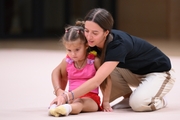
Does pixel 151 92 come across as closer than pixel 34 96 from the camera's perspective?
Yes

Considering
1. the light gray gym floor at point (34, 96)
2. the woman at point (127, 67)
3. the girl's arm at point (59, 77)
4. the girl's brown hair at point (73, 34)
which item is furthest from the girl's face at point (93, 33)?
the light gray gym floor at point (34, 96)

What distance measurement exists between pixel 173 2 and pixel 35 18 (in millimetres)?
4365

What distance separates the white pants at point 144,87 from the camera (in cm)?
407

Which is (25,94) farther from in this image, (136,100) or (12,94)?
(136,100)

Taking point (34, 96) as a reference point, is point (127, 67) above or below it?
above

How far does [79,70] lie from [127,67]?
16.3 inches

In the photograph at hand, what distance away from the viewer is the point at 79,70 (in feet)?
13.4

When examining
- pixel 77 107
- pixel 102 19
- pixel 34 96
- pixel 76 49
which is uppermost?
pixel 102 19

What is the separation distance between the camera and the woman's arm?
12.4ft

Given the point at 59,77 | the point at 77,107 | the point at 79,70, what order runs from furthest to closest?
the point at 59,77 < the point at 79,70 < the point at 77,107

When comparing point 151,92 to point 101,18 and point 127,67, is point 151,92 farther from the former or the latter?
point 101,18

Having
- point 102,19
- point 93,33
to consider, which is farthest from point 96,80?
point 102,19

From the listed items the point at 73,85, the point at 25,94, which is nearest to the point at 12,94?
the point at 25,94

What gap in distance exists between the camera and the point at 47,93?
5211 millimetres
